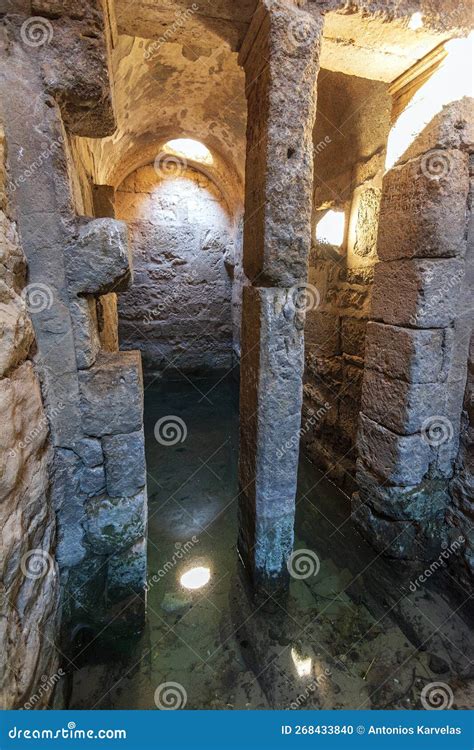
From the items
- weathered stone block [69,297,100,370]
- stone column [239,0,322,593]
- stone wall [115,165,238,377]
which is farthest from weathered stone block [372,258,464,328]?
stone wall [115,165,238,377]

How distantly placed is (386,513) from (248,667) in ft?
4.27

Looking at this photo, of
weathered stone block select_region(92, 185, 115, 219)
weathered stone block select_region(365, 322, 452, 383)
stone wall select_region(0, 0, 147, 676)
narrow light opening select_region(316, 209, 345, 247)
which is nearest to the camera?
stone wall select_region(0, 0, 147, 676)

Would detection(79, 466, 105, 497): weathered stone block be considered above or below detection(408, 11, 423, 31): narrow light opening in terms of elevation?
below

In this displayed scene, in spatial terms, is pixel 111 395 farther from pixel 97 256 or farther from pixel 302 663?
pixel 302 663

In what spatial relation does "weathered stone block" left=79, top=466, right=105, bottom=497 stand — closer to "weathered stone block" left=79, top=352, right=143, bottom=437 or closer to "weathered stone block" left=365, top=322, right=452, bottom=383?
"weathered stone block" left=79, top=352, right=143, bottom=437

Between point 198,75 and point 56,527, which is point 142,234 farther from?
point 56,527

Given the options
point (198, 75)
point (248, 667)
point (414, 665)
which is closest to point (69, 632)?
point (248, 667)

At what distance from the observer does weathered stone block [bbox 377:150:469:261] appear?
1948 mm

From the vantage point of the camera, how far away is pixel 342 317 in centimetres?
322

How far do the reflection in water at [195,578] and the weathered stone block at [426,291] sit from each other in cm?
210

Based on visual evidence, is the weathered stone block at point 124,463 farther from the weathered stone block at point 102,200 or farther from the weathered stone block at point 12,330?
the weathered stone block at point 102,200

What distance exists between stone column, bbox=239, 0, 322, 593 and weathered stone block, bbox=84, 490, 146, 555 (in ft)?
2.18

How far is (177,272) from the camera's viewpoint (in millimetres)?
5914

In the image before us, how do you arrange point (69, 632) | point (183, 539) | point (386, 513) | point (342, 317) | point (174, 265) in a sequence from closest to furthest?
point (69, 632) < point (386, 513) < point (183, 539) < point (342, 317) < point (174, 265)
